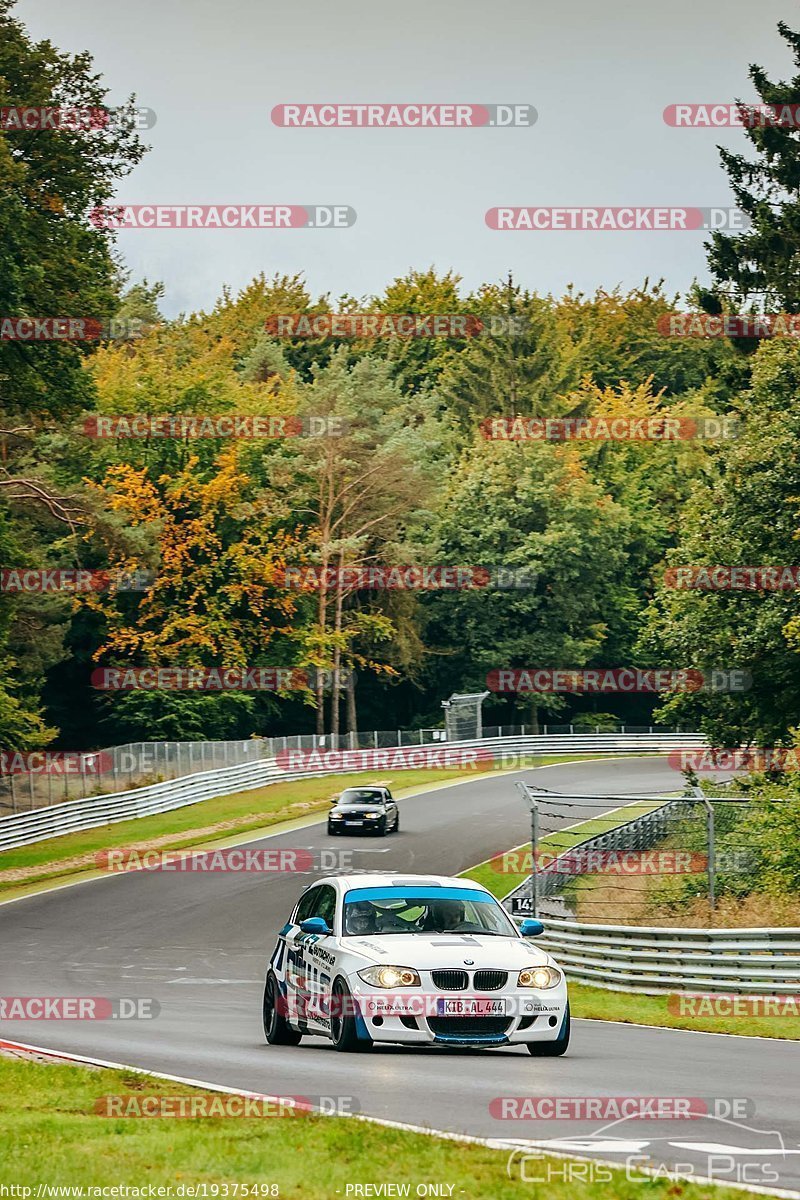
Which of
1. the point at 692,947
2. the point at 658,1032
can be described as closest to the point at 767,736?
the point at 692,947

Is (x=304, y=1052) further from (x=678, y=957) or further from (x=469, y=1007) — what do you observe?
(x=678, y=957)

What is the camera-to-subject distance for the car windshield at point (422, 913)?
46.2ft

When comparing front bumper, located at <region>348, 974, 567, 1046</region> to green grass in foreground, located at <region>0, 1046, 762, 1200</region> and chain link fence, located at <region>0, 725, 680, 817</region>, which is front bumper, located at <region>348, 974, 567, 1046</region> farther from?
chain link fence, located at <region>0, 725, 680, 817</region>

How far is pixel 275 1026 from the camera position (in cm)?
1511

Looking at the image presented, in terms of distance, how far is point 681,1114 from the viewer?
9945mm

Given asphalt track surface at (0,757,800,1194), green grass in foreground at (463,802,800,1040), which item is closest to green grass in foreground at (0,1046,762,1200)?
asphalt track surface at (0,757,800,1194)

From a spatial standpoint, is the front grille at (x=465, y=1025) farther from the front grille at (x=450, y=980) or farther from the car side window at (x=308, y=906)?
the car side window at (x=308, y=906)

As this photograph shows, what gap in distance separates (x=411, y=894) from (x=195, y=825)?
36850mm

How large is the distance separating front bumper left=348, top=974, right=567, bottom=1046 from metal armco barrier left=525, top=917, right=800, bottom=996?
23.3ft

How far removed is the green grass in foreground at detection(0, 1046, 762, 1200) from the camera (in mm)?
7703

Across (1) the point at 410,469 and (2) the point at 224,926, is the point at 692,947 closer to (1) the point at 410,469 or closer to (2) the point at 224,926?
(2) the point at 224,926

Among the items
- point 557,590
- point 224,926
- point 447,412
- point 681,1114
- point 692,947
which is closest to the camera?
point 681,1114

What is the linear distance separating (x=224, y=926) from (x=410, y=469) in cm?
4664

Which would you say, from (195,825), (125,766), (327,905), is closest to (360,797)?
(195,825)
